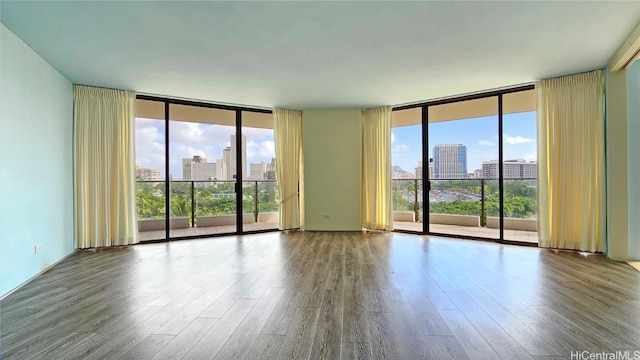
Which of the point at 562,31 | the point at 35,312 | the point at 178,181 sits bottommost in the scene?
the point at 35,312

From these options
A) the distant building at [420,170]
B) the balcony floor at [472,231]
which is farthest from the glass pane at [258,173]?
the distant building at [420,170]

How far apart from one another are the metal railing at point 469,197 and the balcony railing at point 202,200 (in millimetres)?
2750

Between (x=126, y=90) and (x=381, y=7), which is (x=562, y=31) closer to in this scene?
(x=381, y=7)

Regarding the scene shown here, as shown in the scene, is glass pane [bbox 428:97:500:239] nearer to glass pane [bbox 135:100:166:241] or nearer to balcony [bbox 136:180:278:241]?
balcony [bbox 136:180:278:241]

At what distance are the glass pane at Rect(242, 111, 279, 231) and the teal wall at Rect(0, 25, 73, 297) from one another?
2.74m

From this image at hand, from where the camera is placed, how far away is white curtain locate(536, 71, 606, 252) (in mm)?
3963

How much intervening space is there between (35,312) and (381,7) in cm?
376

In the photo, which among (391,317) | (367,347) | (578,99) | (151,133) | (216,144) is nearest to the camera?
(367,347)

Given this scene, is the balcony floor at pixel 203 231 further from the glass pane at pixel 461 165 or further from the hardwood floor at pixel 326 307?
the glass pane at pixel 461 165

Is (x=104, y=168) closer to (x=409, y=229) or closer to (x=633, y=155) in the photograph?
(x=409, y=229)

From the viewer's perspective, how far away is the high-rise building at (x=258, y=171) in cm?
605

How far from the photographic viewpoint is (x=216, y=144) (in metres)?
5.81

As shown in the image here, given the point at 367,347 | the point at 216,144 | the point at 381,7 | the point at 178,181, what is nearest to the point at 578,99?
the point at 381,7

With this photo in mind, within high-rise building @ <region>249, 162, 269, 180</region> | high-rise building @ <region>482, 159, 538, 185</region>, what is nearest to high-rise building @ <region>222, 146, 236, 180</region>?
high-rise building @ <region>249, 162, 269, 180</region>
